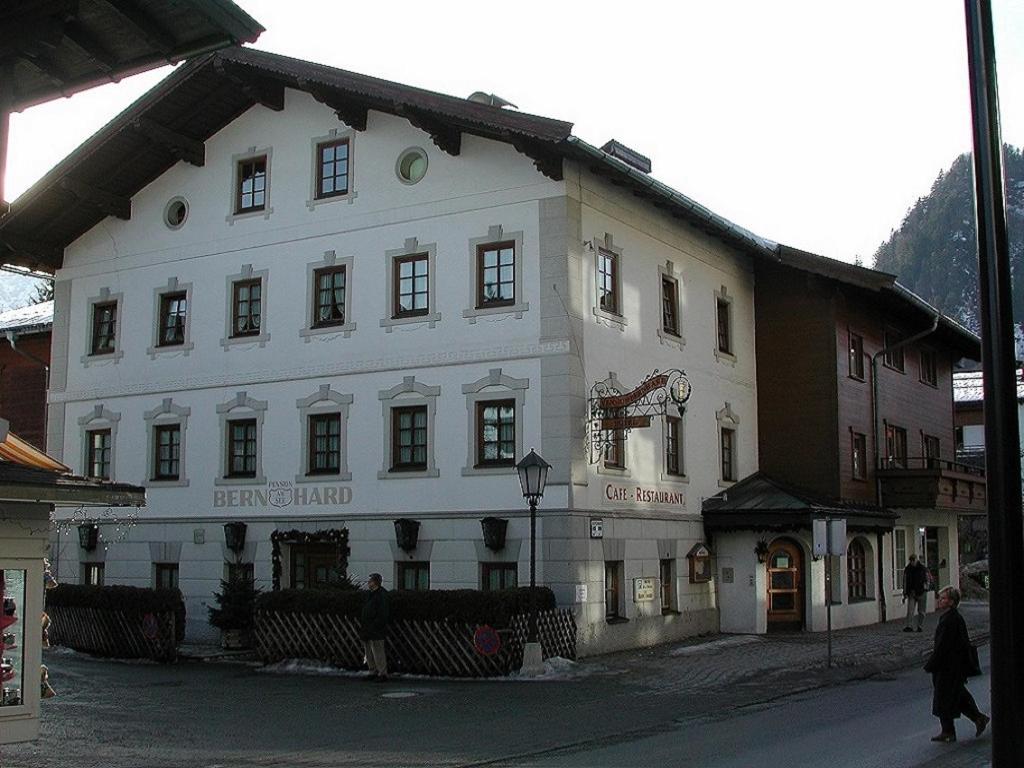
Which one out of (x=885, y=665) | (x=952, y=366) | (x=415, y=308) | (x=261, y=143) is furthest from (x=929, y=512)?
(x=261, y=143)

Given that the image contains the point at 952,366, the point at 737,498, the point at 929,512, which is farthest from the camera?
the point at 952,366

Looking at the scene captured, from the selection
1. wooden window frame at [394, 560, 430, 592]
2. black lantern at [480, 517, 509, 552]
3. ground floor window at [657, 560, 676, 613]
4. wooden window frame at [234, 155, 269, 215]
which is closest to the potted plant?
wooden window frame at [394, 560, 430, 592]

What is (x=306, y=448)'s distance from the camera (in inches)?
1030

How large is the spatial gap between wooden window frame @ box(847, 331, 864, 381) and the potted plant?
1587 cm

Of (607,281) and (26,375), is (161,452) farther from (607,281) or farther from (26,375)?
(607,281)

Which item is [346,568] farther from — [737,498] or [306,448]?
[737,498]

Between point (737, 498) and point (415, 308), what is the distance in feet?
29.6

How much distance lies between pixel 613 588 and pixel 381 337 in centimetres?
673

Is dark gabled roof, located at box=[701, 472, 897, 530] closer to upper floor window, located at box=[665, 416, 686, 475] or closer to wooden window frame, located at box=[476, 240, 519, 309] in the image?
upper floor window, located at box=[665, 416, 686, 475]

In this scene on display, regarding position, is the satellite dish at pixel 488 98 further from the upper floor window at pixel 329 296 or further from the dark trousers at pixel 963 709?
the dark trousers at pixel 963 709

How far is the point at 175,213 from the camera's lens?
28.8m

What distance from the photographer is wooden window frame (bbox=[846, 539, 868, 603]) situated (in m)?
31.3

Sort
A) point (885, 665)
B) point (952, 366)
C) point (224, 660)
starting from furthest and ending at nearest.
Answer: point (952, 366) → point (224, 660) → point (885, 665)

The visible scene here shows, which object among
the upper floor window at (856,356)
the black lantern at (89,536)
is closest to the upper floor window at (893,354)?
the upper floor window at (856,356)
